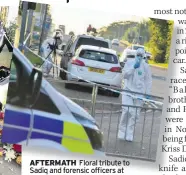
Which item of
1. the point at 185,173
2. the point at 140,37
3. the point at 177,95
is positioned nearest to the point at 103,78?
the point at 140,37

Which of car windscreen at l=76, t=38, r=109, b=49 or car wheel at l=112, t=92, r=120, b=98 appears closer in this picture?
car windscreen at l=76, t=38, r=109, b=49

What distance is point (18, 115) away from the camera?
2812mm

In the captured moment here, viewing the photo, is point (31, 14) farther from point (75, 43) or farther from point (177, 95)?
point (177, 95)

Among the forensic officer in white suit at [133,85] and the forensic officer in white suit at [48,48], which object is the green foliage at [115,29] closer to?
the forensic officer in white suit at [133,85]

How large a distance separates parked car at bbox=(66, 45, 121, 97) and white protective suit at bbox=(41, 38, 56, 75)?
0.14 meters

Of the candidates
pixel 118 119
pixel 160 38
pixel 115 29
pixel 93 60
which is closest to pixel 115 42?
pixel 115 29

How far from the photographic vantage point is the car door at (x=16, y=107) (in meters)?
2.80

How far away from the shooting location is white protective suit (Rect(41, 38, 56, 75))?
9.32 ft

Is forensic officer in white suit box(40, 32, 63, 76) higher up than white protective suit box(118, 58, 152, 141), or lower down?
higher up

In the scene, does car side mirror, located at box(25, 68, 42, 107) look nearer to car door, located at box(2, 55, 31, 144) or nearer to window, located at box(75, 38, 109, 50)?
car door, located at box(2, 55, 31, 144)

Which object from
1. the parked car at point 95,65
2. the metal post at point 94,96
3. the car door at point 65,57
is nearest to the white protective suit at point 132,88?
the parked car at point 95,65

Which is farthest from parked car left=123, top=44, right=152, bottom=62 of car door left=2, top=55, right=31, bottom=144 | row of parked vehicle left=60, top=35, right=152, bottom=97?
car door left=2, top=55, right=31, bottom=144

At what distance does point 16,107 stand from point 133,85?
88cm

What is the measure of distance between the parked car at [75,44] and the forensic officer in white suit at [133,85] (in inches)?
10.2
